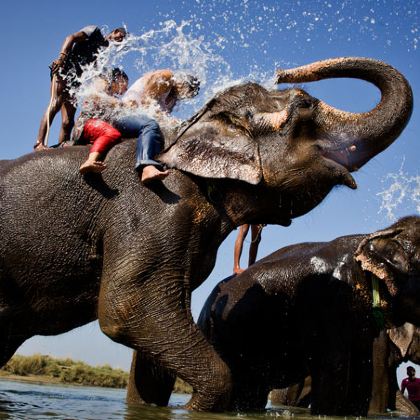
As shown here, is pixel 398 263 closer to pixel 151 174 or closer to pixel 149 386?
pixel 149 386

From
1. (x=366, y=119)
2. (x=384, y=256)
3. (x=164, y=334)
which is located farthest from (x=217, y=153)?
(x=384, y=256)

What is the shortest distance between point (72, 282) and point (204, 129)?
1.38 metres

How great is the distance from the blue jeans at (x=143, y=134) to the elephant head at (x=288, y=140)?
0.38ft

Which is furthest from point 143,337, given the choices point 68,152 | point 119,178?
point 68,152

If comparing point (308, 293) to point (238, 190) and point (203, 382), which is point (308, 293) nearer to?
point (238, 190)

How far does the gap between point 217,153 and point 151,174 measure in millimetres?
549

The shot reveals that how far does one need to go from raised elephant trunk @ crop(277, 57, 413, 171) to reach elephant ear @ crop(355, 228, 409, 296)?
1523mm

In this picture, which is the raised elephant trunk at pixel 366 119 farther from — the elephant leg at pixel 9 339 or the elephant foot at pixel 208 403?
the elephant leg at pixel 9 339

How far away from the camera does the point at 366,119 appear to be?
5.28 m

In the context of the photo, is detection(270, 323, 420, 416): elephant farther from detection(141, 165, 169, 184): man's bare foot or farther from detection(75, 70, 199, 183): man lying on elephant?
detection(141, 165, 169, 184): man's bare foot

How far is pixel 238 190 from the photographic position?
517cm

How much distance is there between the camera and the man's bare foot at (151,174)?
4.85 meters

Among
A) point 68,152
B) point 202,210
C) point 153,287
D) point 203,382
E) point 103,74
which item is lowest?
point 203,382

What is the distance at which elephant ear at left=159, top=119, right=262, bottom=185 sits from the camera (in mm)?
5070
